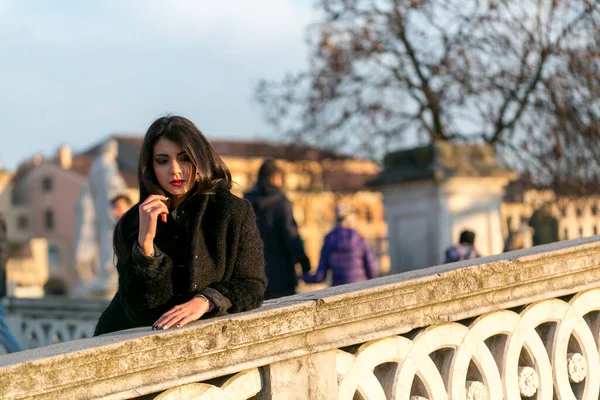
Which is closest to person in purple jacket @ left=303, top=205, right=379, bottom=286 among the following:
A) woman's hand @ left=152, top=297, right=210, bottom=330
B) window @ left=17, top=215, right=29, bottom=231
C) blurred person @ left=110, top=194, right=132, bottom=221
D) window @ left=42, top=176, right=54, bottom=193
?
blurred person @ left=110, top=194, right=132, bottom=221

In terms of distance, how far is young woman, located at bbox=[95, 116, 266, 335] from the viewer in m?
3.78

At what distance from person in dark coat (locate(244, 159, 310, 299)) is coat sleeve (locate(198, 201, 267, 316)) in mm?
5573

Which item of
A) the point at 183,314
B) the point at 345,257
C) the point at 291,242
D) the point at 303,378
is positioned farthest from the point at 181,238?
the point at 345,257

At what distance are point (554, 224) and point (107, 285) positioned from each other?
761cm

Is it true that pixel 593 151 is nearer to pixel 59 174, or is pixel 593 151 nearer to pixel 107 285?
pixel 107 285

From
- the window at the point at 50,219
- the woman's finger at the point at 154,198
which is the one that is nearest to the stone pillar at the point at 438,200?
the woman's finger at the point at 154,198

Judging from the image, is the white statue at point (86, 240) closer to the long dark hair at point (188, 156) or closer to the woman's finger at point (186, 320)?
the long dark hair at point (188, 156)

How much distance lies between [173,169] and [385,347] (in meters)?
0.99

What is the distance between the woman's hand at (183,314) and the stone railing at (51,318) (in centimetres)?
678

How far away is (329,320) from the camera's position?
346 centimetres

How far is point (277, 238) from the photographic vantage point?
9.65m

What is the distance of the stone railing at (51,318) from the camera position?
34.5ft

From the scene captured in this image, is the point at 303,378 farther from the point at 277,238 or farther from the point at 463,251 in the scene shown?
the point at 463,251

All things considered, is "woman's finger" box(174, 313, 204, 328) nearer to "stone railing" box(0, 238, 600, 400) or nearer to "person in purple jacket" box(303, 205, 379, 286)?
"stone railing" box(0, 238, 600, 400)
